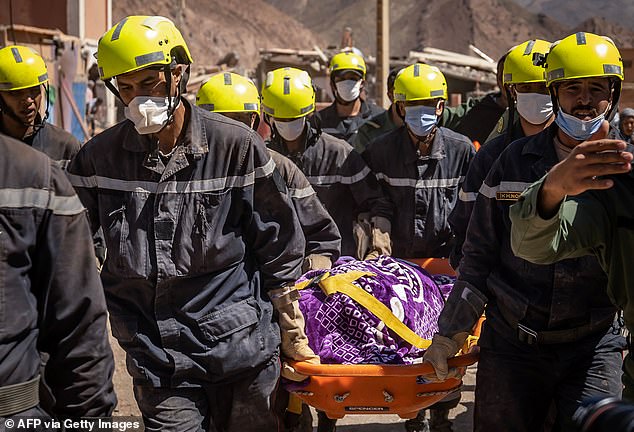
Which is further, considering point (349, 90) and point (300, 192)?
point (349, 90)

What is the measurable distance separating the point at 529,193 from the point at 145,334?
1705mm

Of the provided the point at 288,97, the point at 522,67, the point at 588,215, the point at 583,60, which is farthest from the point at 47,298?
the point at 288,97

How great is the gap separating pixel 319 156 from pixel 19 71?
2.06 meters

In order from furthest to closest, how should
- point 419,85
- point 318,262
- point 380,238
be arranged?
point 419,85
point 380,238
point 318,262

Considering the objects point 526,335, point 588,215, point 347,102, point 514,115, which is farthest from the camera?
point 347,102

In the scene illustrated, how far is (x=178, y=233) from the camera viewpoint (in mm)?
3879

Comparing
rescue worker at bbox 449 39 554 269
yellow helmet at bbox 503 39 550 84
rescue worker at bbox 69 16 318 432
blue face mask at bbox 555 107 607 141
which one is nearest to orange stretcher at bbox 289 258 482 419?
rescue worker at bbox 69 16 318 432

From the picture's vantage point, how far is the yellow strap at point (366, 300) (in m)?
4.50

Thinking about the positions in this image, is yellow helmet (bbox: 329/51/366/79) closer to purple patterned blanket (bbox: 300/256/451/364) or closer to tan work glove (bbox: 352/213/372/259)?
tan work glove (bbox: 352/213/372/259)

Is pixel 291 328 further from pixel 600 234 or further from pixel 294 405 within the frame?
pixel 600 234

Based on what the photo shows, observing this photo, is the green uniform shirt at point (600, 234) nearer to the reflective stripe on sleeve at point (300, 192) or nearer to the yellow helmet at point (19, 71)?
the reflective stripe on sleeve at point (300, 192)

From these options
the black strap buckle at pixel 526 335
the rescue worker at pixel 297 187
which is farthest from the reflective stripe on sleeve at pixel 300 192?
the black strap buckle at pixel 526 335

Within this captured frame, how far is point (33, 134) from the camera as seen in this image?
21.4 feet

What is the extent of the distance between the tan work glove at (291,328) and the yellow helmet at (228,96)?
1.71 metres
